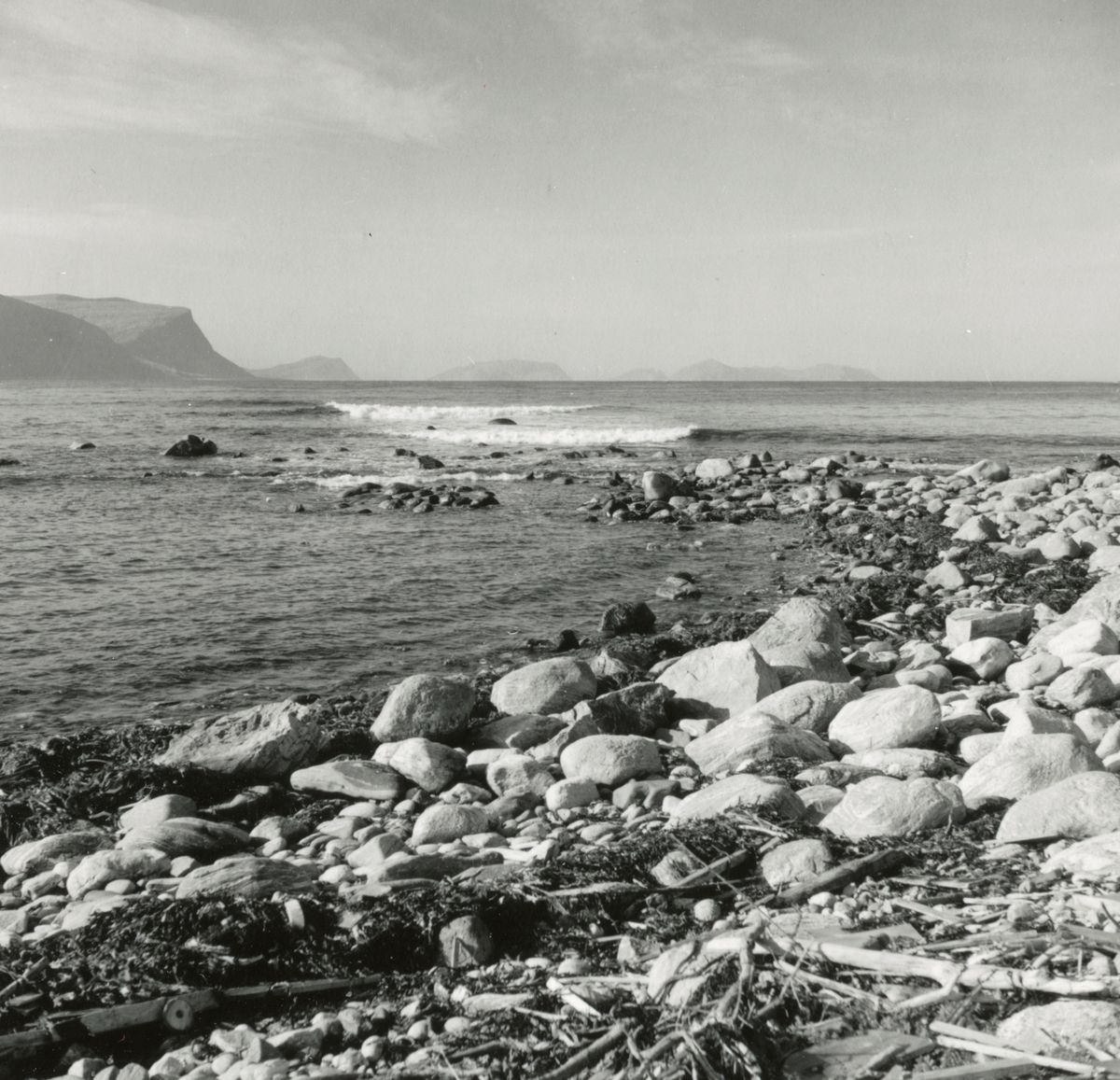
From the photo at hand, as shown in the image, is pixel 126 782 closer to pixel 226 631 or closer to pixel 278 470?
pixel 226 631

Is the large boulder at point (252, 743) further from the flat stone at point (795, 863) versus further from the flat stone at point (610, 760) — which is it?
the flat stone at point (795, 863)

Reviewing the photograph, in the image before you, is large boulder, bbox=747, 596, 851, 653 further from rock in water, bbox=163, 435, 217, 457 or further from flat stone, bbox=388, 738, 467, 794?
rock in water, bbox=163, 435, 217, 457

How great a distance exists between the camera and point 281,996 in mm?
3760

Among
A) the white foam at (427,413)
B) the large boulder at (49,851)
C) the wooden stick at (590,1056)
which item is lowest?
the large boulder at (49,851)

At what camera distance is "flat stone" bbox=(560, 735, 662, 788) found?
619cm

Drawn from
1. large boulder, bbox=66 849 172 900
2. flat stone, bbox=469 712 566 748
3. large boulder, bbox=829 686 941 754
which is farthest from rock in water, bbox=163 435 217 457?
large boulder, bbox=829 686 941 754

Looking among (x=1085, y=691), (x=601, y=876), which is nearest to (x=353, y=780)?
(x=601, y=876)

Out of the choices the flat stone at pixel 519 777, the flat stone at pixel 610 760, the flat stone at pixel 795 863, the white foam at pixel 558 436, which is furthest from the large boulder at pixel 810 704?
the white foam at pixel 558 436

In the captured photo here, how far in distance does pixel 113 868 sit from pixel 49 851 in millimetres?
711

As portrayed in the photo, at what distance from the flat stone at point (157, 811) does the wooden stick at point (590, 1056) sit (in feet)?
11.9

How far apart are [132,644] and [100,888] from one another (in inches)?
207

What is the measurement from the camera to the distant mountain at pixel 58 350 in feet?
436

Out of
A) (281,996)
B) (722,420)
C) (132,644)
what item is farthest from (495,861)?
(722,420)

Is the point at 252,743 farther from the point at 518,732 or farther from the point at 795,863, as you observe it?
the point at 795,863
